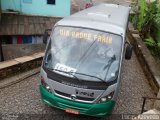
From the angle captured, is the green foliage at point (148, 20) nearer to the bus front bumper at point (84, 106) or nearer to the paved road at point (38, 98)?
the paved road at point (38, 98)

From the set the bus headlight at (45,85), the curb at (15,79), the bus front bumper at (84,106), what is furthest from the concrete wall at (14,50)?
the bus front bumper at (84,106)

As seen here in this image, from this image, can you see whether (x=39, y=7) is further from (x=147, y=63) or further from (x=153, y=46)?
(x=147, y=63)

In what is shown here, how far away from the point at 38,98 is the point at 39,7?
11144 millimetres

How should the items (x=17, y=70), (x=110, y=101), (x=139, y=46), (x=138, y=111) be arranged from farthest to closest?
(x=139, y=46) < (x=17, y=70) < (x=138, y=111) < (x=110, y=101)

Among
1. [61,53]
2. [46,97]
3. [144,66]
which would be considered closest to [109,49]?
[61,53]

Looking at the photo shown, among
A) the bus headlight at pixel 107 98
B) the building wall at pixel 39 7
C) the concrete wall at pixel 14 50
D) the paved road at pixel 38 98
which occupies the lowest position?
the concrete wall at pixel 14 50

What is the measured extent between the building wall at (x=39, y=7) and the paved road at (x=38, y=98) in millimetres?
9471

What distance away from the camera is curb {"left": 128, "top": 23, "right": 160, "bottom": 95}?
9352 millimetres

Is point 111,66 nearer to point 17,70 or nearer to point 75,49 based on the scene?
point 75,49

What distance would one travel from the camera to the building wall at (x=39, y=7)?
17.7 m

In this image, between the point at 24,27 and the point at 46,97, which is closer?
the point at 46,97

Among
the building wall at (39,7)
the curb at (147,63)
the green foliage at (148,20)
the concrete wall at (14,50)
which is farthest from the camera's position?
the building wall at (39,7)

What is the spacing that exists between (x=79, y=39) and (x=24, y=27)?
947cm

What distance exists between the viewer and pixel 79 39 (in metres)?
7.20
